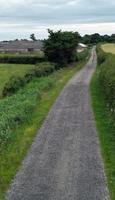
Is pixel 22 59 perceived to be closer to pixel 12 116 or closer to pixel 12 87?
pixel 12 87

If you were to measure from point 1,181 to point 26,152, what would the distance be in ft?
15.5

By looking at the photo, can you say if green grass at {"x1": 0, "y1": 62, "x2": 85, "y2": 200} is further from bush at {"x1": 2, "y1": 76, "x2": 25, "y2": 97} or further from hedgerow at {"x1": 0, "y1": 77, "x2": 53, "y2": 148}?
bush at {"x1": 2, "y1": 76, "x2": 25, "y2": 97}

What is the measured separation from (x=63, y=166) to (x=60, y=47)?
74.8 meters

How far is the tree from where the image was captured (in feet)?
300

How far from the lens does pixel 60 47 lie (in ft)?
302

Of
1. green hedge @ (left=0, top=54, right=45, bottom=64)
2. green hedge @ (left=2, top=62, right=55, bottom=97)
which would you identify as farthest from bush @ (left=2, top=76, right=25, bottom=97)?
green hedge @ (left=0, top=54, right=45, bottom=64)

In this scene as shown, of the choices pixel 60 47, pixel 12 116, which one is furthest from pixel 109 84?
pixel 60 47

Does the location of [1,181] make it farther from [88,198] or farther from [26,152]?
[26,152]

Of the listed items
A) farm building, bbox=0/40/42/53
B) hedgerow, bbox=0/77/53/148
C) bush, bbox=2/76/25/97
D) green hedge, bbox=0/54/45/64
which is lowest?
farm building, bbox=0/40/42/53

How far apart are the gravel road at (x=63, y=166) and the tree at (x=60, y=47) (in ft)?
202

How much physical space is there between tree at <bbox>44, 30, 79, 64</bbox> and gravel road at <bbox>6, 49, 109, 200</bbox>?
6148 centimetres

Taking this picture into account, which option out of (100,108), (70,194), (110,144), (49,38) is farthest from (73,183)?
(49,38)

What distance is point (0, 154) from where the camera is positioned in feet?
67.2

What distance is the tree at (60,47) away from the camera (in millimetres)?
91500
